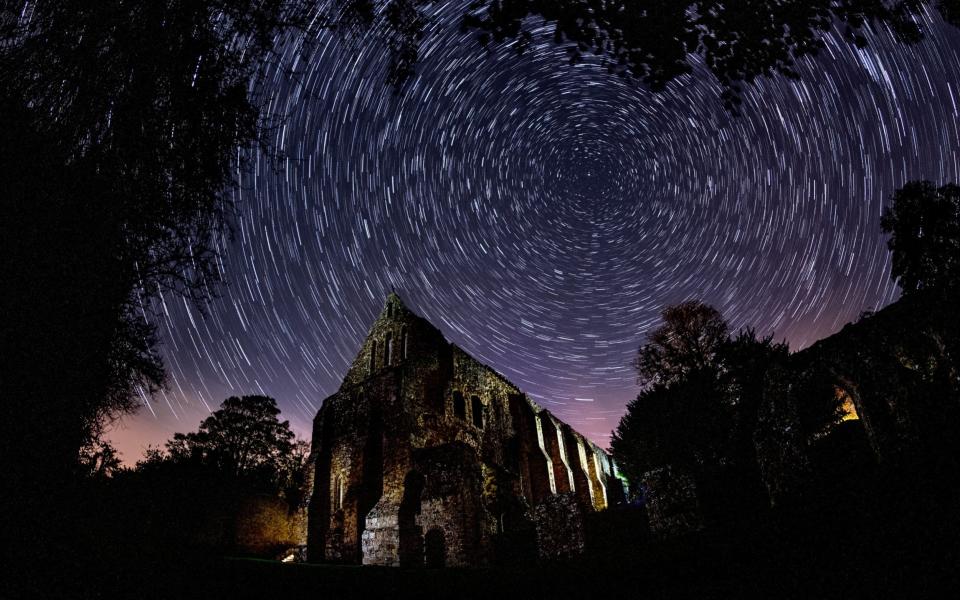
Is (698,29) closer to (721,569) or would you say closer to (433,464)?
(721,569)

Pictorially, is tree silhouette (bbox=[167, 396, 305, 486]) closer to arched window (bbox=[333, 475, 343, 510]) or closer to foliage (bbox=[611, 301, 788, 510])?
arched window (bbox=[333, 475, 343, 510])

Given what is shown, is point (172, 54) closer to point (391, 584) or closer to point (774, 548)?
point (391, 584)

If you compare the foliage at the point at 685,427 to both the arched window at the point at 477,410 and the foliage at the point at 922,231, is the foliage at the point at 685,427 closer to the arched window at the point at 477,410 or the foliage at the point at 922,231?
the arched window at the point at 477,410

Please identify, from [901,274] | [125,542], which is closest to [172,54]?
[125,542]

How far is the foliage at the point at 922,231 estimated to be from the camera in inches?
765

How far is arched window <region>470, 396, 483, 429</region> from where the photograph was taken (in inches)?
979

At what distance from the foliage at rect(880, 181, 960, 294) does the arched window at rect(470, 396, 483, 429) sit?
73.6 feet

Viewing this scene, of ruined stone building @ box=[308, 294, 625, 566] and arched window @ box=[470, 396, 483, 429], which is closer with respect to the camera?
ruined stone building @ box=[308, 294, 625, 566]

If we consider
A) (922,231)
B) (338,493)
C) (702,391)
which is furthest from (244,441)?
(922,231)

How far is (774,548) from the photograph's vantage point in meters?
4.96

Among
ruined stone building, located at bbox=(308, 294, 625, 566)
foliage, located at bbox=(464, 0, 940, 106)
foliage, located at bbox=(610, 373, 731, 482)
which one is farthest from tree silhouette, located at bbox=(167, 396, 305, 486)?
foliage, located at bbox=(464, 0, 940, 106)

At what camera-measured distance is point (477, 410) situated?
25531mm

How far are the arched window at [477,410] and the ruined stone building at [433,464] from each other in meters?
0.07

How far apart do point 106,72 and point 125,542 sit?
5322mm
